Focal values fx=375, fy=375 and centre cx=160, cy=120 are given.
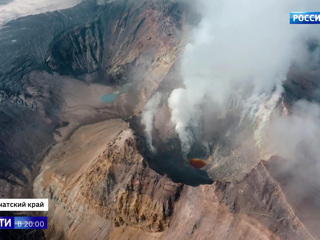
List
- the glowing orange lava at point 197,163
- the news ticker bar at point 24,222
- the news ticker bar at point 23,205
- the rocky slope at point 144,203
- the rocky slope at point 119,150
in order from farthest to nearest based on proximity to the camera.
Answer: the glowing orange lava at point 197,163, the news ticker bar at point 23,205, the news ticker bar at point 24,222, the rocky slope at point 119,150, the rocky slope at point 144,203

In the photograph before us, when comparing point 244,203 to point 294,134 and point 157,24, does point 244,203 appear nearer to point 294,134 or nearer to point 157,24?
point 294,134

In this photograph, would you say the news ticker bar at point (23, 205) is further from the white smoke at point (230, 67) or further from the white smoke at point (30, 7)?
the white smoke at point (30, 7)

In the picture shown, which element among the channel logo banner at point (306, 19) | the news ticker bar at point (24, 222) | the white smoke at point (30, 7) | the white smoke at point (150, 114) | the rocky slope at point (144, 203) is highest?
the white smoke at point (30, 7)

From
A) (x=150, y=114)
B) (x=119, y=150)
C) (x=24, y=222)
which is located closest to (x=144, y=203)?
(x=119, y=150)

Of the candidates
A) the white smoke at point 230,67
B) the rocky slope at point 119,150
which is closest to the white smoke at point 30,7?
the rocky slope at point 119,150

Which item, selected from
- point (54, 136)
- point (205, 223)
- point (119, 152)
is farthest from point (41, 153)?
point (205, 223)

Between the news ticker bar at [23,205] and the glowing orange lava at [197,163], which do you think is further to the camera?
the glowing orange lava at [197,163]

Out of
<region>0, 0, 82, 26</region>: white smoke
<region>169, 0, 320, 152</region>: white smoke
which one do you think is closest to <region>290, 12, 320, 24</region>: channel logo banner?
<region>169, 0, 320, 152</region>: white smoke
